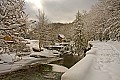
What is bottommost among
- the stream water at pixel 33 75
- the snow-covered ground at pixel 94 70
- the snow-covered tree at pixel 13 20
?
the stream water at pixel 33 75

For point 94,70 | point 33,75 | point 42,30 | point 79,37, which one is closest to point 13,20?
point 33,75


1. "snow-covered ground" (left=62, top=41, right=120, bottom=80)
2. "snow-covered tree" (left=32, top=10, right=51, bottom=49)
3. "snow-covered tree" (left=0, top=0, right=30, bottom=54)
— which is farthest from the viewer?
"snow-covered tree" (left=32, top=10, right=51, bottom=49)

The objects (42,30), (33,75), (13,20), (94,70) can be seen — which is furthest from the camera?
(42,30)

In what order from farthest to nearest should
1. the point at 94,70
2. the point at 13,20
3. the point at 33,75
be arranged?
the point at 33,75, the point at 13,20, the point at 94,70

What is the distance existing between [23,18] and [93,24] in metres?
20.9

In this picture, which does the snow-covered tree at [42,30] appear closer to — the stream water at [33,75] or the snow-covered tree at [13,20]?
the stream water at [33,75]

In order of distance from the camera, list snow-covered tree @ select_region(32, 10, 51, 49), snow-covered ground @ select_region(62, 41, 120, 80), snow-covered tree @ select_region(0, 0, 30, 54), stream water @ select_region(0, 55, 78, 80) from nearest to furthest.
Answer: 1. snow-covered ground @ select_region(62, 41, 120, 80)
2. snow-covered tree @ select_region(0, 0, 30, 54)
3. stream water @ select_region(0, 55, 78, 80)
4. snow-covered tree @ select_region(32, 10, 51, 49)

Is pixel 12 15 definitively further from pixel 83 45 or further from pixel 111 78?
pixel 83 45

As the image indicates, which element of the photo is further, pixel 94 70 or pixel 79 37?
pixel 79 37

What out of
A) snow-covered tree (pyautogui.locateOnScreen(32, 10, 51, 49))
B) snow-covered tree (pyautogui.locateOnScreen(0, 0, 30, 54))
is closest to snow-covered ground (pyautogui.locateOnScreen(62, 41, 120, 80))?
snow-covered tree (pyautogui.locateOnScreen(0, 0, 30, 54))

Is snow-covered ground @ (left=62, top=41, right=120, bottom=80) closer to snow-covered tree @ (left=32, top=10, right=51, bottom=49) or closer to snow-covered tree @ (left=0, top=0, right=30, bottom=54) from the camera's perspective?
snow-covered tree @ (left=0, top=0, right=30, bottom=54)

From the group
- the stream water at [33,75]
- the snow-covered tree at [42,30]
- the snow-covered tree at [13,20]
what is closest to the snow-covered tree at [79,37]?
the snow-covered tree at [42,30]

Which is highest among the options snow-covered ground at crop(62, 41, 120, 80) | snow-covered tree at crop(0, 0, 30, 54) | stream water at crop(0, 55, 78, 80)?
snow-covered tree at crop(0, 0, 30, 54)

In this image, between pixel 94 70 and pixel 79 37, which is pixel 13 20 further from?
pixel 79 37
